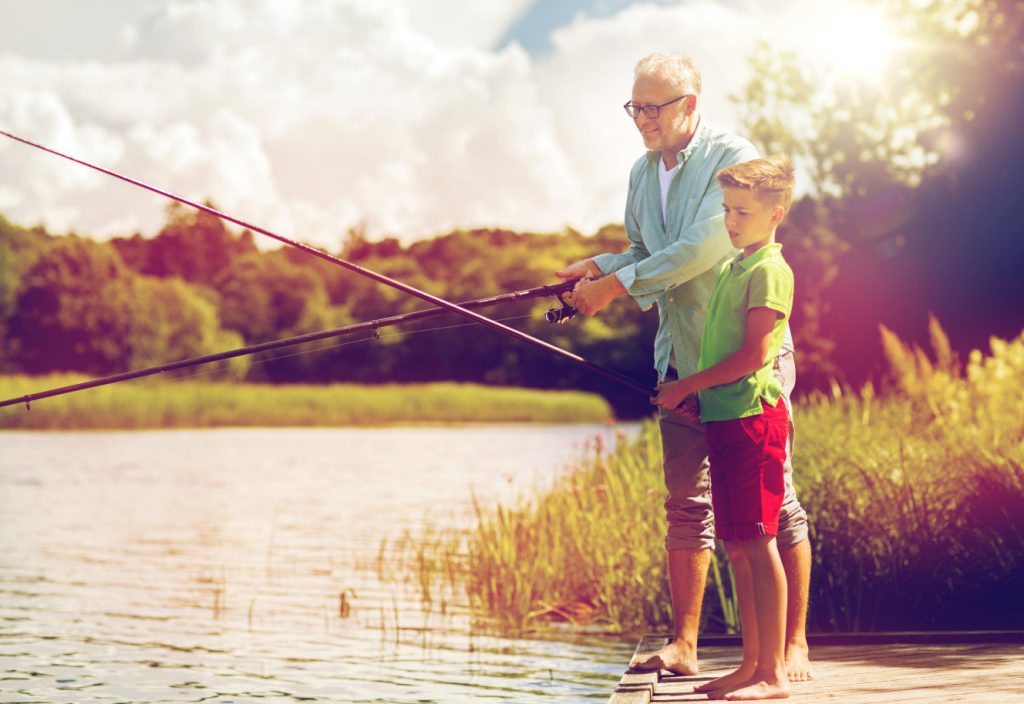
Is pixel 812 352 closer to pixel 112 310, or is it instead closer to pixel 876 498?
pixel 876 498

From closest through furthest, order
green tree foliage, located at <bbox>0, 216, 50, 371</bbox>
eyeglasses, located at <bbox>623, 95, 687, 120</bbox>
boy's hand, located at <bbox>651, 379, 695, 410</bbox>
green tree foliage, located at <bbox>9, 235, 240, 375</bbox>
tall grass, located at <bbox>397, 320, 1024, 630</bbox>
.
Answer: boy's hand, located at <bbox>651, 379, 695, 410</bbox> < eyeglasses, located at <bbox>623, 95, 687, 120</bbox> < tall grass, located at <bbox>397, 320, 1024, 630</bbox> < green tree foliage, located at <bbox>0, 216, 50, 371</bbox> < green tree foliage, located at <bbox>9, 235, 240, 375</bbox>

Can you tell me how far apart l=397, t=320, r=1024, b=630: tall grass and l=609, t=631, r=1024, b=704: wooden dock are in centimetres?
131

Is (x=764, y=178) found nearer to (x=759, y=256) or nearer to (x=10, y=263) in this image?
(x=759, y=256)

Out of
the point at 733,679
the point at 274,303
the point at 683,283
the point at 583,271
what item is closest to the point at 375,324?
the point at 583,271

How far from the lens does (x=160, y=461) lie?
2458 cm

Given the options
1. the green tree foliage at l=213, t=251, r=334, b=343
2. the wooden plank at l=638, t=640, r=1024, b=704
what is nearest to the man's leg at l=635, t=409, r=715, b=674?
the wooden plank at l=638, t=640, r=1024, b=704

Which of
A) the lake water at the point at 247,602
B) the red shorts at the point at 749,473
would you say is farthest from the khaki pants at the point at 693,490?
the lake water at the point at 247,602

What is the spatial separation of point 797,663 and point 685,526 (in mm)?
541

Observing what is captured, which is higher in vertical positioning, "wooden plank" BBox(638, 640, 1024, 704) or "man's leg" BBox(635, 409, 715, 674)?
"man's leg" BBox(635, 409, 715, 674)

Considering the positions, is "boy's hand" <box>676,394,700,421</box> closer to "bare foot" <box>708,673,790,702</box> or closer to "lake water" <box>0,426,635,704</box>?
"bare foot" <box>708,673,790,702</box>

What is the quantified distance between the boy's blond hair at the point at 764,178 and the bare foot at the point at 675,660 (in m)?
1.50

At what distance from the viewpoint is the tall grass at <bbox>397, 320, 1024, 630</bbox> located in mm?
6328

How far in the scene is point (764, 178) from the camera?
3719 millimetres

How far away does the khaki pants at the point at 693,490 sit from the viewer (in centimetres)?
405
